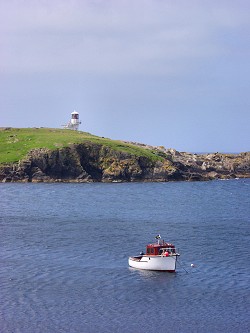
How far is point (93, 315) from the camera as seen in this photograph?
187 ft

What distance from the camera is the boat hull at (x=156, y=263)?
7475cm

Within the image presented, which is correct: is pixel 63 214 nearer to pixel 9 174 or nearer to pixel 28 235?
pixel 28 235

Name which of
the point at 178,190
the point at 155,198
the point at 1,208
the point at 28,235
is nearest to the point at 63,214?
the point at 1,208

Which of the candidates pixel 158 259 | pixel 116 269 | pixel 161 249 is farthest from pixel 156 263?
pixel 116 269

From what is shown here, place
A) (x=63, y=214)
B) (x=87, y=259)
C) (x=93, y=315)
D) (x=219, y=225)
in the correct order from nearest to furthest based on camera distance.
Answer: (x=93, y=315)
(x=87, y=259)
(x=219, y=225)
(x=63, y=214)

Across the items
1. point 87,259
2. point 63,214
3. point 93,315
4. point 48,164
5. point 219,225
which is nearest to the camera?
point 93,315

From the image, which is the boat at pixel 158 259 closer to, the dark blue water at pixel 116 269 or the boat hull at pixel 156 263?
the boat hull at pixel 156 263

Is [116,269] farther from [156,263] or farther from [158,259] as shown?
[158,259]

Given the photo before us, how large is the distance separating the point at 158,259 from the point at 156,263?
1.80ft

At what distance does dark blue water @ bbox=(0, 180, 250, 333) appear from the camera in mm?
56219

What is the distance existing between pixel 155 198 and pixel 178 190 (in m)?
24.7

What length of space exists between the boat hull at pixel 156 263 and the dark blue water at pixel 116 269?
36.9 inches

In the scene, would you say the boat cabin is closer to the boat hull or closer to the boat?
the boat

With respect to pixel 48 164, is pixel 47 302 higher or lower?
lower
